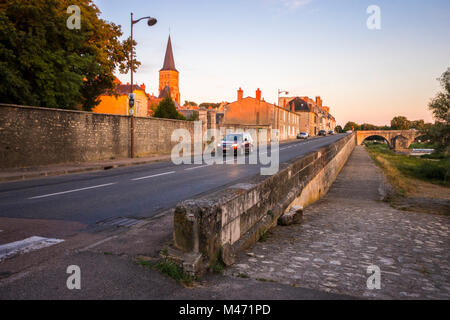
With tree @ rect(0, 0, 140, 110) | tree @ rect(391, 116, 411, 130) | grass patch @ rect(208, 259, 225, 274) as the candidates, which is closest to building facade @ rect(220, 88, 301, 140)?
tree @ rect(0, 0, 140, 110)

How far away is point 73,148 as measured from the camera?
15000 mm

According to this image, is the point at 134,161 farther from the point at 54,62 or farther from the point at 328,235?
the point at 328,235

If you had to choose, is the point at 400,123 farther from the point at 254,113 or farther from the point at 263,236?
the point at 263,236

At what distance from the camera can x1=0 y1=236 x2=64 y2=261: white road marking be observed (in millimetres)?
3726

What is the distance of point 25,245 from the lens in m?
4.00

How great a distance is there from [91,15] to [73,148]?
9064mm

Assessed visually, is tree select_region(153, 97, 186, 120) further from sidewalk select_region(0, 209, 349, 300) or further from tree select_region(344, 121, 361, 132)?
tree select_region(344, 121, 361, 132)

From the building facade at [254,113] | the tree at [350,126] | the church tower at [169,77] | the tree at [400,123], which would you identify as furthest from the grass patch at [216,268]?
the tree at [350,126]

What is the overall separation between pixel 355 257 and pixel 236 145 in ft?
60.9

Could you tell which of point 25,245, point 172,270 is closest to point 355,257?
point 172,270

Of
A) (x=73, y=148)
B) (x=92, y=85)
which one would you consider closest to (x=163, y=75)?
(x=92, y=85)

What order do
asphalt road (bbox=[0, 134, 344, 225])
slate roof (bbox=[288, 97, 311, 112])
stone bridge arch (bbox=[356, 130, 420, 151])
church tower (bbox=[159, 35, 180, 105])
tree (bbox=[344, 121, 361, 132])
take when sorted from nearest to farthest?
1. asphalt road (bbox=[0, 134, 344, 225])
2. slate roof (bbox=[288, 97, 311, 112])
3. stone bridge arch (bbox=[356, 130, 420, 151])
4. church tower (bbox=[159, 35, 180, 105])
5. tree (bbox=[344, 121, 361, 132])

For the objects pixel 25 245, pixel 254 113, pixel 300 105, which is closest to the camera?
pixel 25 245

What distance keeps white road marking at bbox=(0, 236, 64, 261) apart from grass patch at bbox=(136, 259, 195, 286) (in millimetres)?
1575
